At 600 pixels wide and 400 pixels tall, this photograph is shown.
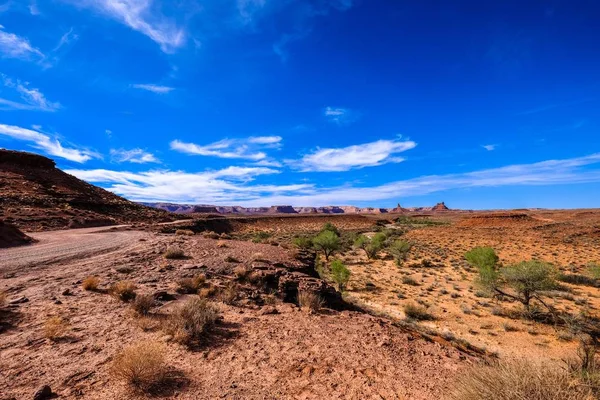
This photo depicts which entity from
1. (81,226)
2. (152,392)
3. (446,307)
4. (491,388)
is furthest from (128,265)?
(81,226)

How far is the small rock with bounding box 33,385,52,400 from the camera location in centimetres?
416

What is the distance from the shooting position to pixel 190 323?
261 inches

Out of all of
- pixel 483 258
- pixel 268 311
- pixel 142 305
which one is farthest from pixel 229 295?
pixel 483 258

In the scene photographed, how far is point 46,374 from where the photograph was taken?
15.7 feet

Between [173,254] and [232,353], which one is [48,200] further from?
[232,353]

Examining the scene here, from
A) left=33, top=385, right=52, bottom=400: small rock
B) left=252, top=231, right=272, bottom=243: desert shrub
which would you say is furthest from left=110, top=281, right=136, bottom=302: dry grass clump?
left=252, top=231, right=272, bottom=243: desert shrub

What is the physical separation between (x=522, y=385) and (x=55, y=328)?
27.2 ft

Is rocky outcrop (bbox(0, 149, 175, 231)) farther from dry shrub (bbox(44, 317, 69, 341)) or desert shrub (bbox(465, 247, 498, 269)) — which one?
desert shrub (bbox(465, 247, 498, 269))

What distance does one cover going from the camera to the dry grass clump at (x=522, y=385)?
3398 millimetres

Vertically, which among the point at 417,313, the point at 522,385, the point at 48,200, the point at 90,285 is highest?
the point at 48,200

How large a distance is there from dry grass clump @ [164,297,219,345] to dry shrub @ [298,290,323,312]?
295cm

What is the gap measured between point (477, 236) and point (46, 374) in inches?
2079

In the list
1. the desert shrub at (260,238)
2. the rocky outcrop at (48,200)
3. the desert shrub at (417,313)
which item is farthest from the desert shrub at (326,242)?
the rocky outcrop at (48,200)

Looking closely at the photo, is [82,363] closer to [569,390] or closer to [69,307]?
[69,307]
